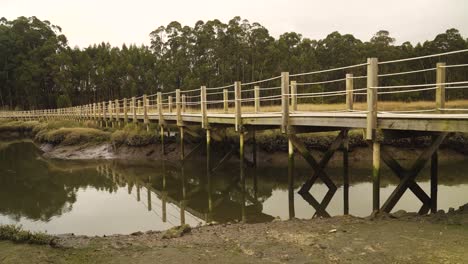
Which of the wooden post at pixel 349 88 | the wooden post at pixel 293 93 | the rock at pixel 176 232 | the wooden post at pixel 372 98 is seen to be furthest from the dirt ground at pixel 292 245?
the wooden post at pixel 293 93

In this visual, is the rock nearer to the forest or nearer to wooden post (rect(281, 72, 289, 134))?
wooden post (rect(281, 72, 289, 134))

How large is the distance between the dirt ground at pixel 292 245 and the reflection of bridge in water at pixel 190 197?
10.6ft

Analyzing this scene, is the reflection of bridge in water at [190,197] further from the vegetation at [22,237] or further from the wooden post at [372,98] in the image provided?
the vegetation at [22,237]

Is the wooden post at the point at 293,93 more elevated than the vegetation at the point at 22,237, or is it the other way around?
the wooden post at the point at 293,93

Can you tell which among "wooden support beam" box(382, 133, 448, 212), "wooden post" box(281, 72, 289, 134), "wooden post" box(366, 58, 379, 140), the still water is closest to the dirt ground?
"wooden support beam" box(382, 133, 448, 212)

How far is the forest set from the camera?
46969mm

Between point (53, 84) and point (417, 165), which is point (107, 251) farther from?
point (53, 84)

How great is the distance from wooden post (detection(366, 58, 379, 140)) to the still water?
272 centimetres

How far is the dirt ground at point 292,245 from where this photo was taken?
17.5 feet

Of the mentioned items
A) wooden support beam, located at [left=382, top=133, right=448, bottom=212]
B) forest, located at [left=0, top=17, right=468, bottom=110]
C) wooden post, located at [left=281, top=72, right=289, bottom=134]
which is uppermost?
forest, located at [left=0, top=17, right=468, bottom=110]

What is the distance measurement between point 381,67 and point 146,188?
115ft

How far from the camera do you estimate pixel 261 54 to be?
51.5 m

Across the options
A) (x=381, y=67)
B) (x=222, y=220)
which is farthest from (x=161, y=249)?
(x=381, y=67)

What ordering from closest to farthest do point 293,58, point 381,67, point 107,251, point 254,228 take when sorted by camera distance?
point 107,251 < point 254,228 < point 381,67 < point 293,58
